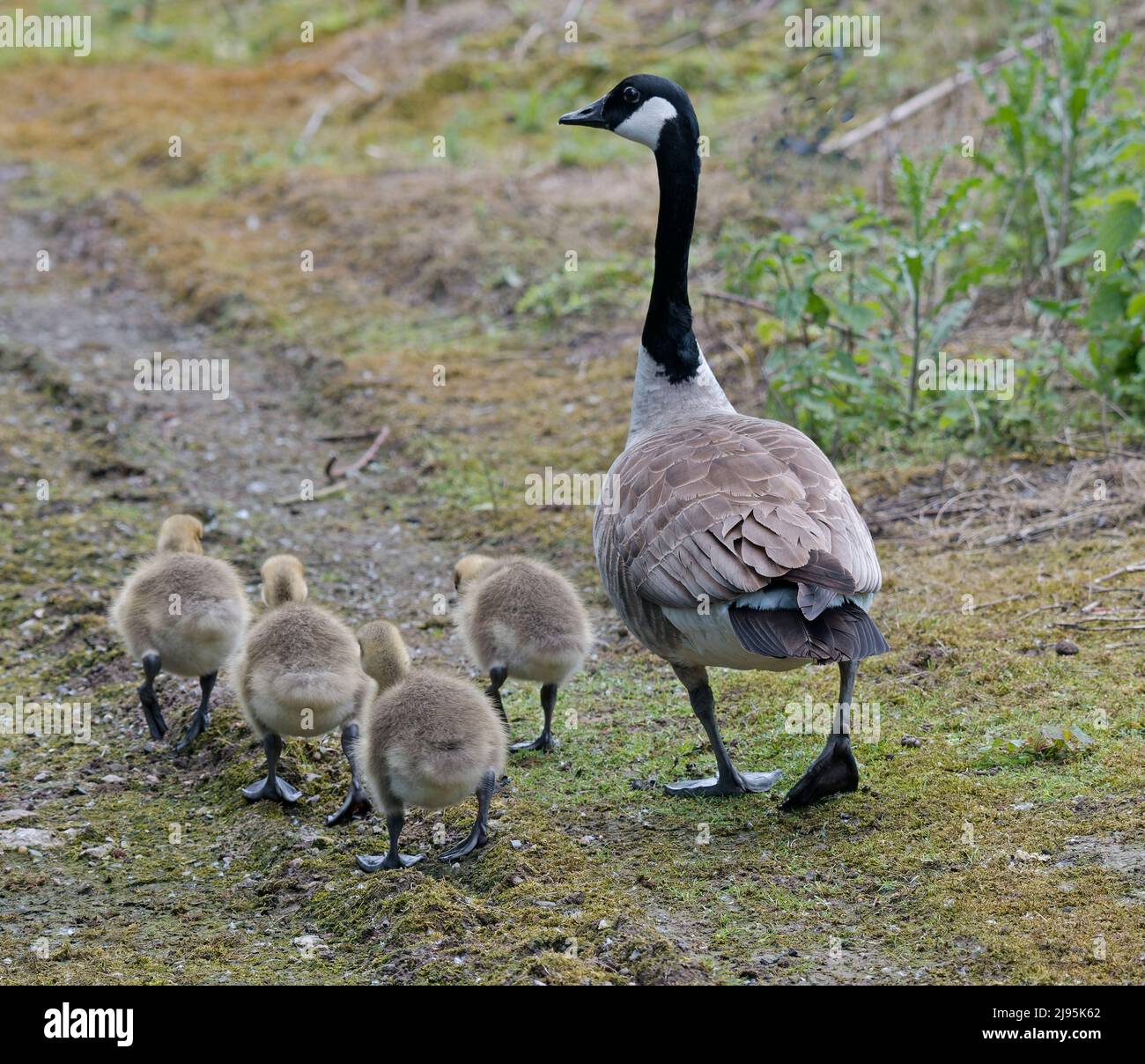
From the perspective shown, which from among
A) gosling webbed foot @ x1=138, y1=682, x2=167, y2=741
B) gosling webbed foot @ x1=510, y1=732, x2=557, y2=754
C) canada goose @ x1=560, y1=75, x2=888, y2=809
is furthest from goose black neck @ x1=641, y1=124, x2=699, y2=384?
gosling webbed foot @ x1=138, y1=682, x2=167, y2=741

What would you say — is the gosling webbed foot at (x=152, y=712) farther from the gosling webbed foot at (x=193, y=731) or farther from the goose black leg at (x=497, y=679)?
the goose black leg at (x=497, y=679)

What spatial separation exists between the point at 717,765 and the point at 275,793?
196 cm

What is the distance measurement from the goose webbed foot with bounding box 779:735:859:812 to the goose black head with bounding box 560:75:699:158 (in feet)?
10.6

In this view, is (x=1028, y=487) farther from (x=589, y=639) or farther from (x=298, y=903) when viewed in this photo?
(x=298, y=903)

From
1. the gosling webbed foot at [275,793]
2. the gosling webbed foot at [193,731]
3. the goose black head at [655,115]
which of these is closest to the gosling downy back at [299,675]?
the gosling webbed foot at [275,793]

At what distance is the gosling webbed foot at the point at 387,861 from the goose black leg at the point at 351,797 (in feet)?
1.43

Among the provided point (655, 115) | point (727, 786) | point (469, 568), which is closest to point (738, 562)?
point (727, 786)

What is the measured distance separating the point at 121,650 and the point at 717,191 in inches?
341

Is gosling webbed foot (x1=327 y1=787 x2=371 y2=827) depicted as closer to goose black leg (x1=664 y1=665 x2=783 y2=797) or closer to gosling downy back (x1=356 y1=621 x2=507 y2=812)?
gosling downy back (x1=356 y1=621 x2=507 y2=812)

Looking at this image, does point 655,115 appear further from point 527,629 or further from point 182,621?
point 182,621

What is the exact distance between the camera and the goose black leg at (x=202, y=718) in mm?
6352

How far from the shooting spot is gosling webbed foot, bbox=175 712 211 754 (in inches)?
249

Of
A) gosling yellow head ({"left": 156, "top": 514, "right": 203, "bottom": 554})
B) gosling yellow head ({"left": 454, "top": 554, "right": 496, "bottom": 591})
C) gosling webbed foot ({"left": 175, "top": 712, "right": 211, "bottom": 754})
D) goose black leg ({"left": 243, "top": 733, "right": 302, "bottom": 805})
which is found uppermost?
gosling yellow head ({"left": 156, "top": 514, "right": 203, "bottom": 554})

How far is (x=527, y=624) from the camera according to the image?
6.05 meters
